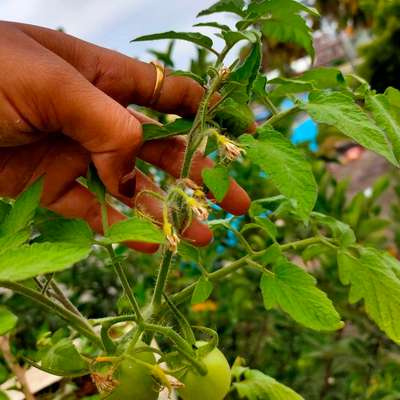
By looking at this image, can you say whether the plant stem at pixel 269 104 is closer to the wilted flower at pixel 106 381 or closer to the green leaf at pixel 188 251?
the green leaf at pixel 188 251

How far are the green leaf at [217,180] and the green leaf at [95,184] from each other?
0.40 feet

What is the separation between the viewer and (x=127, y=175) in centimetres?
76

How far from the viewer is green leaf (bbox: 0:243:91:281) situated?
0.41 metres

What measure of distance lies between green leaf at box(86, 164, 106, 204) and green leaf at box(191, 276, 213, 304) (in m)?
0.14

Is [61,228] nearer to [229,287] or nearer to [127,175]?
[127,175]

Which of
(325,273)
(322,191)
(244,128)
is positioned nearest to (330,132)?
(322,191)

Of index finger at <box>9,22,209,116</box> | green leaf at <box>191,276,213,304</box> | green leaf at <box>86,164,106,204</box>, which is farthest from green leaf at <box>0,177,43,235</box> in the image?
index finger at <box>9,22,209,116</box>

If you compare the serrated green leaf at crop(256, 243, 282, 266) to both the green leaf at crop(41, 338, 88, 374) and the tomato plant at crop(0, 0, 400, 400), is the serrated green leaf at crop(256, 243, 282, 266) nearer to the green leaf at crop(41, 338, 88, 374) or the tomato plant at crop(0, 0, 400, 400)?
the tomato plant at crop(0, 0, 400, 400)

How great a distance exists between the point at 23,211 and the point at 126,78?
38 centimetres

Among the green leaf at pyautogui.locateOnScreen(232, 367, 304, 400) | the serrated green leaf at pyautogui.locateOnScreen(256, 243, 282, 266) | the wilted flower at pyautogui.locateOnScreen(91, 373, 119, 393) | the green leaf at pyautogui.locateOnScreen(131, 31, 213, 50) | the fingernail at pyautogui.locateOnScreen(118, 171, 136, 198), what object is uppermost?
the green leaf at pyautogui.locateOnScreen(131, 31, 213, 50)

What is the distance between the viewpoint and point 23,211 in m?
0.57

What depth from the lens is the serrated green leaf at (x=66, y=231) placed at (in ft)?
1.83

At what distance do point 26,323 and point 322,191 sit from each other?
3.18 feet

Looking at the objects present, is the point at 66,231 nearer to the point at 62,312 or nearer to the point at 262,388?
the point at 62,312
